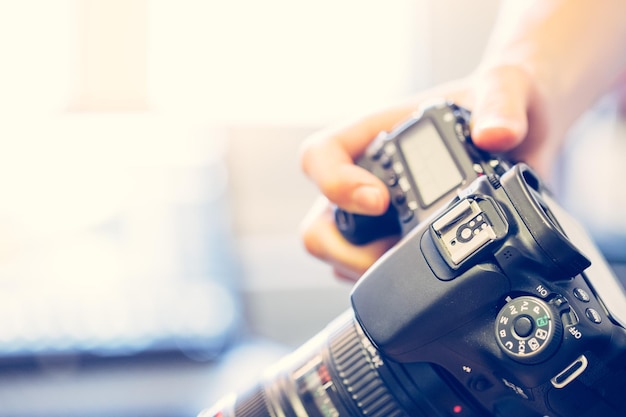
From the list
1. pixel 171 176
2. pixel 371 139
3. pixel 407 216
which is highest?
pixel 171 176

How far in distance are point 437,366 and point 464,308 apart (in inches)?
2.6

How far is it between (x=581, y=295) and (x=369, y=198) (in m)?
0.18

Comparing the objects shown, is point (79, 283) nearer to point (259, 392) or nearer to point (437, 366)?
point (259, 392)

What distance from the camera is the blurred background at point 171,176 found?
3.68 feet

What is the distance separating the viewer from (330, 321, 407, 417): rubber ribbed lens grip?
0.47 m

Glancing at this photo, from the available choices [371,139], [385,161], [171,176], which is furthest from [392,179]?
[171,176]

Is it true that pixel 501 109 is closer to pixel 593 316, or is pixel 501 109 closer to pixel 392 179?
pixel 392 179

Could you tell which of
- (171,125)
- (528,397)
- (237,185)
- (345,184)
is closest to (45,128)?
(171,125)

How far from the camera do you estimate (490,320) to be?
1.33 feet

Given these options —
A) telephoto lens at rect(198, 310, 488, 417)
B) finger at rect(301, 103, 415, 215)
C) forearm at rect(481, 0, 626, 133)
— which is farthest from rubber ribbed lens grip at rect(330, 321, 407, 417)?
forearm at rect(481, 0, 626, 133)

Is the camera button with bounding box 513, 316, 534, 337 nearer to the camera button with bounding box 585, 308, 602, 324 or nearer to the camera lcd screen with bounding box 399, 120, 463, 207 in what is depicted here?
the camera button with bounding box 585, 308, 602, 324

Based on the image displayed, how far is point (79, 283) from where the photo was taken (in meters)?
1.16

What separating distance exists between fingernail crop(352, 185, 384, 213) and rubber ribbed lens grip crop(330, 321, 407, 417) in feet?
0.30

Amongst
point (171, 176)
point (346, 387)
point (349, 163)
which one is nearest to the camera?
point (346, 387)
